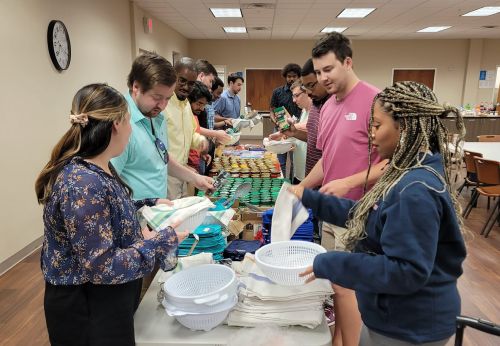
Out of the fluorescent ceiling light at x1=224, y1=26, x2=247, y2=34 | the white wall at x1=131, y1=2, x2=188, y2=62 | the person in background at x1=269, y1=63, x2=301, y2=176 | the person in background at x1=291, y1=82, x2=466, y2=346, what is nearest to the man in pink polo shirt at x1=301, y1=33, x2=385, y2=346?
the person in background at x1=291, y1=82, x2=466, y2=346

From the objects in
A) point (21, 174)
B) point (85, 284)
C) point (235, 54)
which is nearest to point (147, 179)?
point (85, 284)

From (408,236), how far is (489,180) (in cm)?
388

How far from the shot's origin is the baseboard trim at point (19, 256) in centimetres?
296

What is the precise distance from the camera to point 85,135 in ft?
3.37

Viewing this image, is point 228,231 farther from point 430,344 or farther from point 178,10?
point 178,10

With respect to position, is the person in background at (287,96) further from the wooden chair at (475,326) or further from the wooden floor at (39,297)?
the wooden chair at (475,326)

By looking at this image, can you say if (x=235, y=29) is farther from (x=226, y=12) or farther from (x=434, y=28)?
(x=434, y=28)

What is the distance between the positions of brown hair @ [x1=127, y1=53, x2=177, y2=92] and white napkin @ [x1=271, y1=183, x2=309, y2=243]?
68 cm

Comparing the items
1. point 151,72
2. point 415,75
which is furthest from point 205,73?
point 415,75

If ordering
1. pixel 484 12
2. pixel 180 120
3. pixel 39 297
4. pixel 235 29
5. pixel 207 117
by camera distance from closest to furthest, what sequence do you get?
pixel 180 120 < pixel 39 297 < pixel 207 117 < pixel 484 12 < pixel 235 29

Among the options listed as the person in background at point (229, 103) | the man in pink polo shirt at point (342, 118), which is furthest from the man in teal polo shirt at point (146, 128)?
the person in background at point (229, 103)

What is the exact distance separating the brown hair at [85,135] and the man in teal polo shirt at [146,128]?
17.6 inches

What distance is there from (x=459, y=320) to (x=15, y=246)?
3.35m

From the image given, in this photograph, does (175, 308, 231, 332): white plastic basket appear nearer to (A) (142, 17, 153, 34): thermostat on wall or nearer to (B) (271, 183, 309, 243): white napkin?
(B) (271, 183, 309, 243): white napkin
